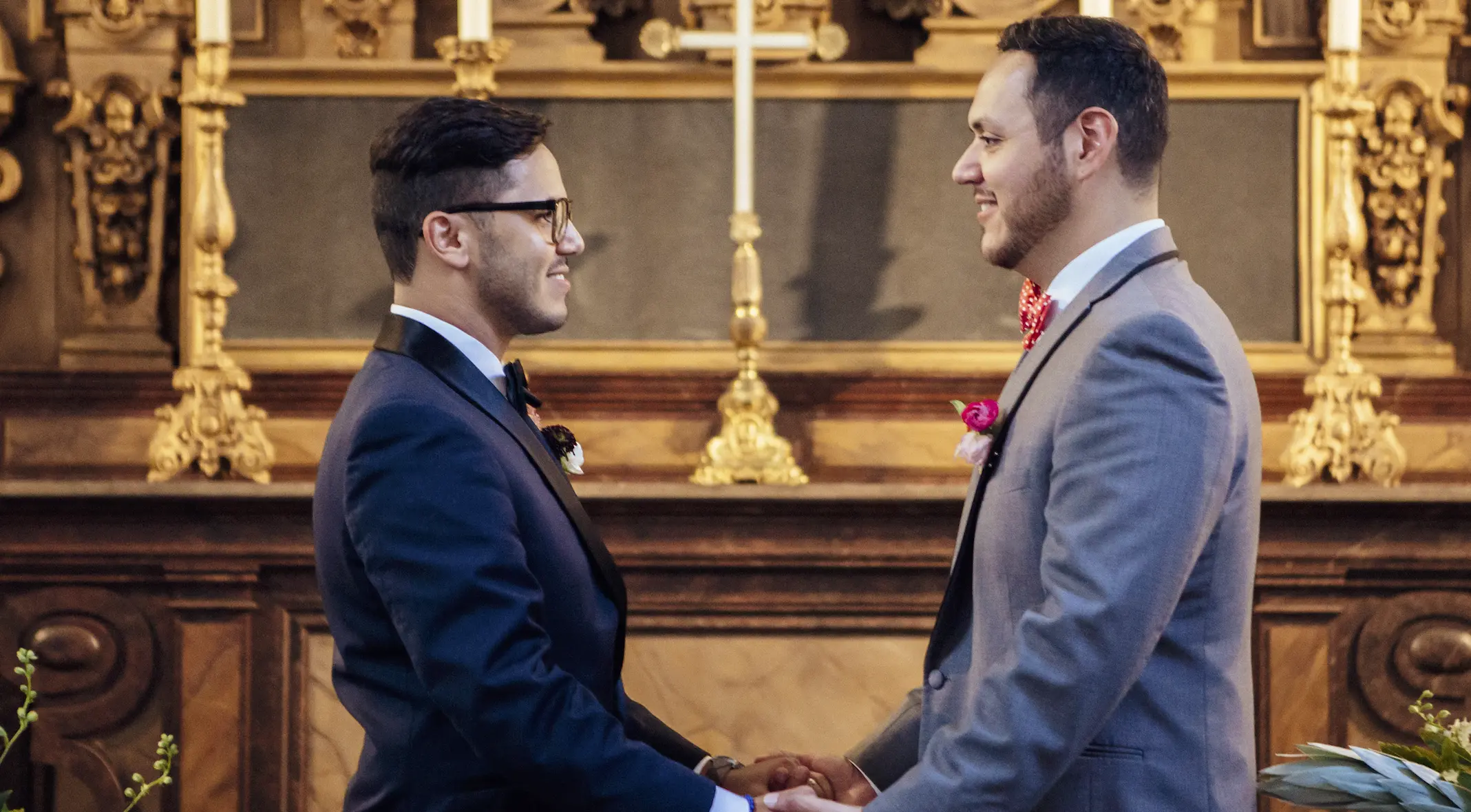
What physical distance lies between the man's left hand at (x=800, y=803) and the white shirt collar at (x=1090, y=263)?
2.58 ft

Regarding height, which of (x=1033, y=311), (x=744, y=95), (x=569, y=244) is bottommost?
(x=1033, y=311)

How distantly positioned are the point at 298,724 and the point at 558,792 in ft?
5.90

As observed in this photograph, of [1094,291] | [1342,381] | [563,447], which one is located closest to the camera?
[1094,291]

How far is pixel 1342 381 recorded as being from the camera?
4.01 meters

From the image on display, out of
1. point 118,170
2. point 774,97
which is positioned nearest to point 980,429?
point 774,97

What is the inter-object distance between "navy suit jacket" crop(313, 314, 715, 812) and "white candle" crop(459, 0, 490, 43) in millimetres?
1712

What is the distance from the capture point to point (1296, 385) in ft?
14.4

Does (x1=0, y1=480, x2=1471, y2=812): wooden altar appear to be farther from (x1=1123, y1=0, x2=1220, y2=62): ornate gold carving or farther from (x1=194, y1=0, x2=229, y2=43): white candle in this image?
(x1=1123, y1=0, x2=1220, y2=62): ornate gold carving

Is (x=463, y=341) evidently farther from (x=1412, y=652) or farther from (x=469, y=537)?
(x=1412, y=652)

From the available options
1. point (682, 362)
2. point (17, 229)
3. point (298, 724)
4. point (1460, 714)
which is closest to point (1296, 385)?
point (1460, 714)

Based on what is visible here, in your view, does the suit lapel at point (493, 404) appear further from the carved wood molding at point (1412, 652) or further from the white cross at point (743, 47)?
the carved wood molding at point (1412, 652)

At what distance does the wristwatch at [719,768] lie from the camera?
292cm

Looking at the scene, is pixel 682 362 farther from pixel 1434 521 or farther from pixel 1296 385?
pixel 1434 521

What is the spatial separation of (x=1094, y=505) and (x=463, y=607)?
0.83 metres
